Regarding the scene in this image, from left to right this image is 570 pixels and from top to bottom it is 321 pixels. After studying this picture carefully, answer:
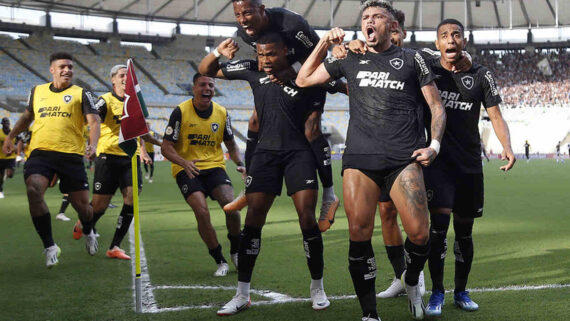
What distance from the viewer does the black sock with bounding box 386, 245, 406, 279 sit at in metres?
5.62

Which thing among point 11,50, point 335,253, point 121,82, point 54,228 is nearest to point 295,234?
point 335,253

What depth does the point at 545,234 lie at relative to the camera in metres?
9.37

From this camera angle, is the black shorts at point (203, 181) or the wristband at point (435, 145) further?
the black shorts at point (203, 181)

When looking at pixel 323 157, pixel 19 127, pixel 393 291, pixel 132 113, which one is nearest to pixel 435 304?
pixel 393 291

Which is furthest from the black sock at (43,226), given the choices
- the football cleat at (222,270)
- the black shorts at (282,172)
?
the black shorts at (282,172)

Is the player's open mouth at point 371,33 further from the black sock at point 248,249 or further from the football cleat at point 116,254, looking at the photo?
the football cleat at point 116,254

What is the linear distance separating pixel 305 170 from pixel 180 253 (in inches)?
137

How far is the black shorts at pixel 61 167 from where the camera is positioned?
23.0 feet

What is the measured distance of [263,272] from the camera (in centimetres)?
676

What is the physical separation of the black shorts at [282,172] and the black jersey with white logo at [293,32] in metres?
0.81

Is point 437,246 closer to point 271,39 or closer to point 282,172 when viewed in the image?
point 282,172

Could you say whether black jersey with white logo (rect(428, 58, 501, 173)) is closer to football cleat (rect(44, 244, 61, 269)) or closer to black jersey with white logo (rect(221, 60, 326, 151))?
black jersey with white logo (rect(221, 60, 326, 151))

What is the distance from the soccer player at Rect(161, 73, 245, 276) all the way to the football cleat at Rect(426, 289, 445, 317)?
2.46 metres

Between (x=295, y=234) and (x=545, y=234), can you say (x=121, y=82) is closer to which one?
(x=295, y=234)
